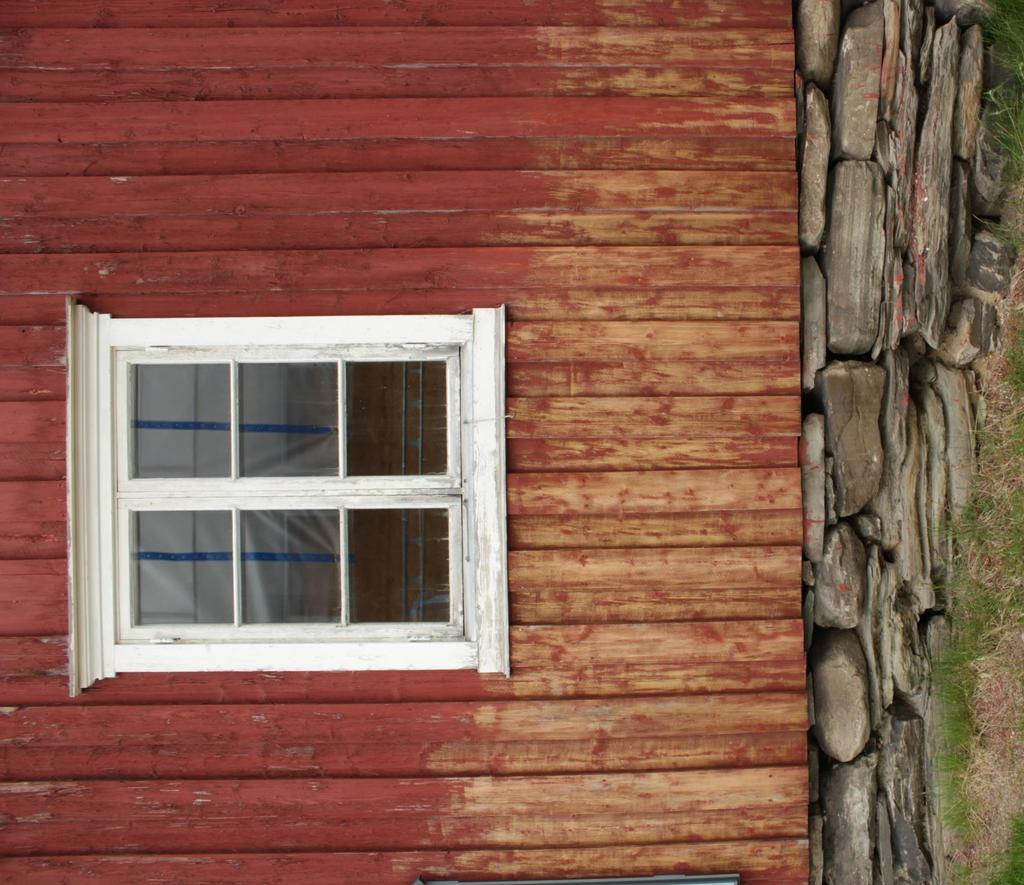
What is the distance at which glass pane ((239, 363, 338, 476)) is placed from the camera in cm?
348

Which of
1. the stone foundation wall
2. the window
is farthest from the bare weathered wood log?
the window

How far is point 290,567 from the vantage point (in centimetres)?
350

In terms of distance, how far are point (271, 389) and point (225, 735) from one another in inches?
54.4

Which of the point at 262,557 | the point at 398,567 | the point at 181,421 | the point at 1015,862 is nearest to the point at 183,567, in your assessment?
the point at 262,557

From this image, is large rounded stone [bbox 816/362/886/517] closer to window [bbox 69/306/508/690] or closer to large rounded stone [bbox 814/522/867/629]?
large rounded stone [bbox 814/522/867/629]

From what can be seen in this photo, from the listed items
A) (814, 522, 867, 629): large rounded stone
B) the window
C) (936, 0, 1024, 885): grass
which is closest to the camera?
the window

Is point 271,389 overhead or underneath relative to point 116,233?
underneath

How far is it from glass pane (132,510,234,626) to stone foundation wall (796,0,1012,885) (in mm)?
2386

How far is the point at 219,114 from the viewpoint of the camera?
3.49m

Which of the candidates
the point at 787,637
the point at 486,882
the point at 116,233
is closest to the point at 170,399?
the point at 116,233

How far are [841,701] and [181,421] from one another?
2916 mm

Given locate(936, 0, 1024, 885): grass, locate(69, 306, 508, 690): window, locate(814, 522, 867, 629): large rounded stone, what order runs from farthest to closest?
locate(936, 0, 1024, 885): grass < locate(814, 522, 867, 629): large rounded stone < locate(69, 306, 508, 690): window

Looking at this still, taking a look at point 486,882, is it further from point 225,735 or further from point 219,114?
point 219,114

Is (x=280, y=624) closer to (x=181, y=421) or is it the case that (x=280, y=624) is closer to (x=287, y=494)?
(x=287, y=494)
